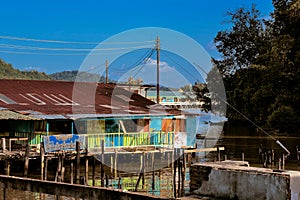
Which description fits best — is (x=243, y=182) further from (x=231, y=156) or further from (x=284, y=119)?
(x=284, y=119)

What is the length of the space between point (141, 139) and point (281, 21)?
29.5 m

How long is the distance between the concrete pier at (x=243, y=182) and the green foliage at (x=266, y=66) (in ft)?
127

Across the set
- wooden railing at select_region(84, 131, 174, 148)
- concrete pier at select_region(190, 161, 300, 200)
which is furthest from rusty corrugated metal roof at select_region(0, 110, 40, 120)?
concrete pier at select_region(190, 161, 300, 200)

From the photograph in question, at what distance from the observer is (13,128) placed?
28.2 meters

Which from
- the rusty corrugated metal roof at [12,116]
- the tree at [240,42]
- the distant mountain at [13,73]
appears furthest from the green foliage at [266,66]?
the distant mountain at [13,73]

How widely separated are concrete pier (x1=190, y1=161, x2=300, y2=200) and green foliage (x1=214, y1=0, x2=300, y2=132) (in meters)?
38.7

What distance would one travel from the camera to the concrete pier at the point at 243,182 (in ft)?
24.9

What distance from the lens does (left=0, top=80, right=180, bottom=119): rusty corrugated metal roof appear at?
27.0 metres

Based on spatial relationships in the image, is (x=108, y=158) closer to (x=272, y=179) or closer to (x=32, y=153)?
(x=32, y=153)

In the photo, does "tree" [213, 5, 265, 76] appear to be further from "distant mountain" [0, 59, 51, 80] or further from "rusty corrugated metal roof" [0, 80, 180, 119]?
"distant mountain" [0, 59, 51, 80]

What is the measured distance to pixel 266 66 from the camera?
47.6 metres

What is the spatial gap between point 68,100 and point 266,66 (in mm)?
24177

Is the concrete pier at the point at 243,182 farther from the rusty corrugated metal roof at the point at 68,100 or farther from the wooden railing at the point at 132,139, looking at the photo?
the wooden railing at the point at 132,139

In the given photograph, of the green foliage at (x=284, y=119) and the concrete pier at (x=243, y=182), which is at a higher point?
the green foliage at (x=284, y=119)
